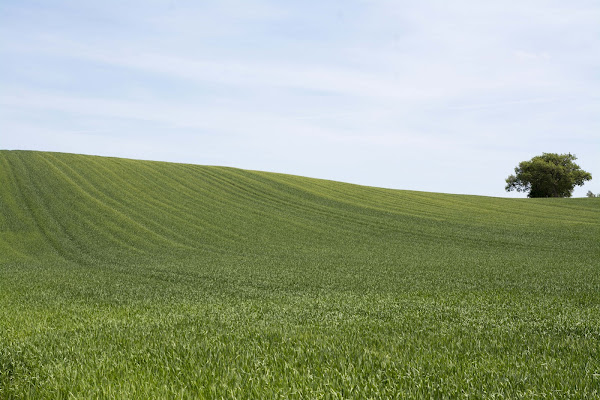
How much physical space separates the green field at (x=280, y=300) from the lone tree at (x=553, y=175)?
47.0m

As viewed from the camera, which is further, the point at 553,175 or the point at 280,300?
the point at 553,175

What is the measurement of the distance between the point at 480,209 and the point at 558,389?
62.1 meters

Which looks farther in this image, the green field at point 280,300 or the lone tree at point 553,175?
the lone tree at point 553,175

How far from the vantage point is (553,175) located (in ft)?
327

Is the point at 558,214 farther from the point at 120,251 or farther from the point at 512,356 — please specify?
the point at 512,356

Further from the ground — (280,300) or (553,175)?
(553,175)

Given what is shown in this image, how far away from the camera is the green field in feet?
23.5

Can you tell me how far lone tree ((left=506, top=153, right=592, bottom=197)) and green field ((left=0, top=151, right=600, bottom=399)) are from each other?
46960 mm

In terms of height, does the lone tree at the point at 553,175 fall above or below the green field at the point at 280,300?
above

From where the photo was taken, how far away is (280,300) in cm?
1680

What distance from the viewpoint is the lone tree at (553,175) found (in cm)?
9888

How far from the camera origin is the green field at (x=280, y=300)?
717cm

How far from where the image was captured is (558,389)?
21.4ft

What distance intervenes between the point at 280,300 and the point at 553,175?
97190mm
